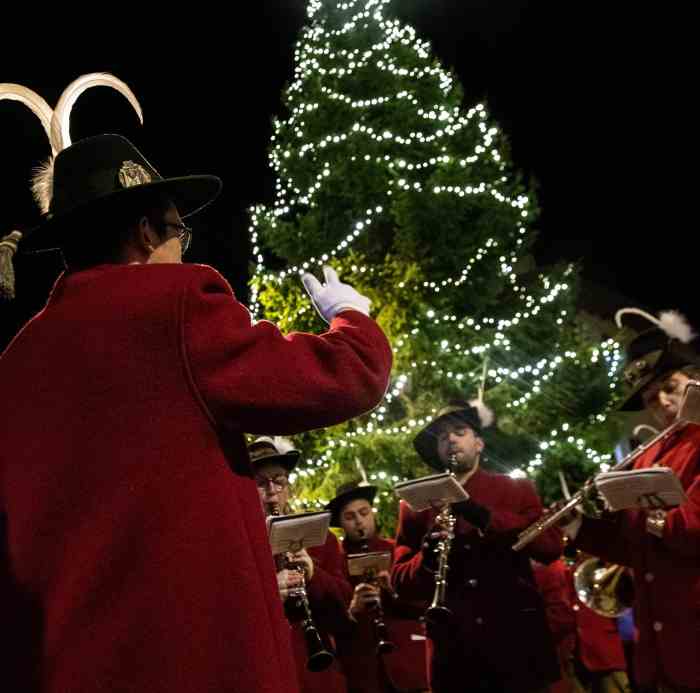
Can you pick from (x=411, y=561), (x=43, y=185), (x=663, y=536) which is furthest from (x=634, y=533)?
(x=43, y=185)

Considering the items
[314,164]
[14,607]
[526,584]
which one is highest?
[314,164]

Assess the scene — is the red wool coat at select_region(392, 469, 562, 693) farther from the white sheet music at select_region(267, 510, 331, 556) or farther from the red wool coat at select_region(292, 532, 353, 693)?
the white sheet music at select_region(267, 510, 331, 556)

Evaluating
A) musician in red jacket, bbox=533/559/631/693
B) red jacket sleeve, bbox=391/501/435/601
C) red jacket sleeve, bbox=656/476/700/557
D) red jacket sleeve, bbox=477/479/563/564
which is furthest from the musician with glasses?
musician in red jacket, bbox=533/559/631/693

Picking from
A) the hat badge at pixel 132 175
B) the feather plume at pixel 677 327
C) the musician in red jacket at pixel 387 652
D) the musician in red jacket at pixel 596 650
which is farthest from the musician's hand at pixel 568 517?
the hat badge at pixel 132 175

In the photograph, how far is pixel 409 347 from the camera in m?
13.1

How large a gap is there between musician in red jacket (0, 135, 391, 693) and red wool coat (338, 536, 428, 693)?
4618 mm

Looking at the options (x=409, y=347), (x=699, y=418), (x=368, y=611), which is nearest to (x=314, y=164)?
(x=409, y=347)

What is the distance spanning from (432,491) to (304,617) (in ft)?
3.66

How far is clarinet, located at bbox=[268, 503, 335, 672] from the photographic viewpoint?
5.22 metres

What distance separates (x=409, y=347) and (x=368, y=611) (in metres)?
6.90

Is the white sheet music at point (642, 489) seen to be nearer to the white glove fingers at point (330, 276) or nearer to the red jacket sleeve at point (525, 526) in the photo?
the red jacket sleeve at point (525, 526)

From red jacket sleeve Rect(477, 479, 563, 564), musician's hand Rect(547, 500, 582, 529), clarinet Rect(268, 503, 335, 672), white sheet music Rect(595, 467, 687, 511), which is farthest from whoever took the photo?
musician's hand Rect(547, 500, 582, 529)

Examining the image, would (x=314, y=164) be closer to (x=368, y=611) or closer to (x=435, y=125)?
(x=435, y=125)

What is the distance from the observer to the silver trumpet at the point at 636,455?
509 centimetres
